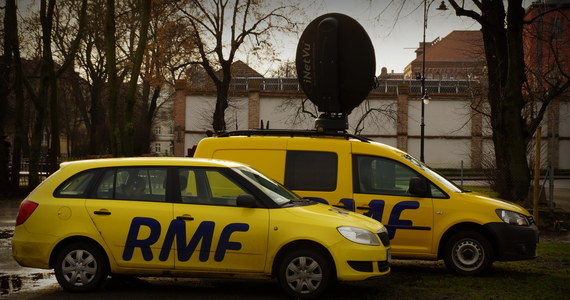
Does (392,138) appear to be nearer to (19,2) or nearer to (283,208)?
(19,2)

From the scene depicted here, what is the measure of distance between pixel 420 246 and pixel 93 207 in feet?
14.1

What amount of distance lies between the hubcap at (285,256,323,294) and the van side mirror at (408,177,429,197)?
2.49 metres

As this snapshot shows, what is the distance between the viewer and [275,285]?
943 centimetres

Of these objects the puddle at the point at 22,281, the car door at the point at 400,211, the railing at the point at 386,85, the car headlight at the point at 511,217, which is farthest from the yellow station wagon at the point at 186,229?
the railing at the point at 386,85

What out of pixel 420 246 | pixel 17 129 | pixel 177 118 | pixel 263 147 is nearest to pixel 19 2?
pixel 17 129

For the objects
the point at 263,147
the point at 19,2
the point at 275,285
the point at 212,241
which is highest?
the point at 19,2

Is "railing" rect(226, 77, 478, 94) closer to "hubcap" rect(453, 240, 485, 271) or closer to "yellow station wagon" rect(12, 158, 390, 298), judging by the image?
"hubcap" rect(453, 240, 485, 271)

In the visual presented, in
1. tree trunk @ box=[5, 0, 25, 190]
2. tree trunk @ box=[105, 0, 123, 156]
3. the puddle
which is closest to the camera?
the puddle

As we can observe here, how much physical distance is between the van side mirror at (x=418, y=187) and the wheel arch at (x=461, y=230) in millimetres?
604

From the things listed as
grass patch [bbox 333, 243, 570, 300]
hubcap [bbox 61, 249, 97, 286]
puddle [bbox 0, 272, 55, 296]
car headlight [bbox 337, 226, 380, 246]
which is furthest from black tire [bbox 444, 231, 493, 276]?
puddle [bbox 0, 272, 55, 296]

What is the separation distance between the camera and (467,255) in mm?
10297

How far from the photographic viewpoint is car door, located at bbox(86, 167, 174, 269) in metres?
8.59

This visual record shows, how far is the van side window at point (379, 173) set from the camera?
10.4 meters

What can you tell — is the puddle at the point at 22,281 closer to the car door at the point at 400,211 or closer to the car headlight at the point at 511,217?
the car door at the point at 400,211
